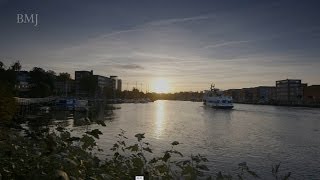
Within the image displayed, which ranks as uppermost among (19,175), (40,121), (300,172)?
(40,121)

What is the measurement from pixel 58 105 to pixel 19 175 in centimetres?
11113

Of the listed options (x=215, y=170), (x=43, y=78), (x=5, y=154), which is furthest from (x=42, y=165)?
(x=43, y=78)

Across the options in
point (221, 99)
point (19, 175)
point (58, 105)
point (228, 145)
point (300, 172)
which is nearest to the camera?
point (19, 175)

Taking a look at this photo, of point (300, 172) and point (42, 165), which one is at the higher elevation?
point (42, 165)

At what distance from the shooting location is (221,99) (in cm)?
14625

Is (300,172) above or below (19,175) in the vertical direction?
below

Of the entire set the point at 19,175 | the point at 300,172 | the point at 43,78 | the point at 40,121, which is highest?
the point at 43,78

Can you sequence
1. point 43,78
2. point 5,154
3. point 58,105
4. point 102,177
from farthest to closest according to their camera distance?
point 43,78, point 58,105, point 5,154, point 102,177

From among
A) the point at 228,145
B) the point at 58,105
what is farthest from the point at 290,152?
the point at 58,105

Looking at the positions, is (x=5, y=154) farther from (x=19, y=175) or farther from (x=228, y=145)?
(x=228, y=145)

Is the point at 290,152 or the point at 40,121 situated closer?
the point at 40,121

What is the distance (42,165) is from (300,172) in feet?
82.1

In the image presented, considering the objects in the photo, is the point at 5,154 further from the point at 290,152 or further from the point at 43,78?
the point at 43,78

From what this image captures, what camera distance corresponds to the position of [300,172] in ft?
85.7
